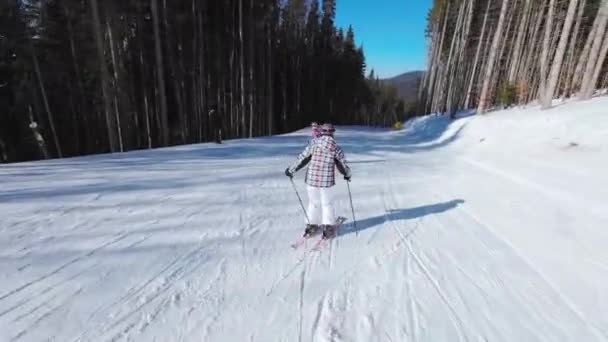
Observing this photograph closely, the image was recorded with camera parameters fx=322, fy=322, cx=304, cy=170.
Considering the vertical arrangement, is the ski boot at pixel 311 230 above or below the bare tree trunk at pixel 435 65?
below

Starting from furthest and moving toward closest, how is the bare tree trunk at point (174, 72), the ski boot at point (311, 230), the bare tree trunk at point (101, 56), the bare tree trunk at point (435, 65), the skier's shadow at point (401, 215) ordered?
the bare tree trunk at point (435, 65)
the bare tree trunk at point (174, 72)
the bare tree trunk at point (101, 56)
the skier's shadow at point (401, 215)
the ski boot at point (311, 230)

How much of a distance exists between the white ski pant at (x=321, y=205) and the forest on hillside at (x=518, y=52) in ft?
35.8

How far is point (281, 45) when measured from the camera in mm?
32250

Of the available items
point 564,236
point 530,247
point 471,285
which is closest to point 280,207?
point 471,285

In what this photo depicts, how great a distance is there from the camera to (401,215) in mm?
5320

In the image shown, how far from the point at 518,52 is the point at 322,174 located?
22231 millimetres

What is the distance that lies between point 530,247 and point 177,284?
419cm

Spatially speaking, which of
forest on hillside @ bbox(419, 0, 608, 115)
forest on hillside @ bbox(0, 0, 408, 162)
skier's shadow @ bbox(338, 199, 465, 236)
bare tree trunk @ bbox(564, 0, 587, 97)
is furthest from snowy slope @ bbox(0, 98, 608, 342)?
bare tree trunk @ bbox(564, 0, 587, 97)

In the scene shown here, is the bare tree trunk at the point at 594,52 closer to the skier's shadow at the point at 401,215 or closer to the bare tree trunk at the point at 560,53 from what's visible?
the bare tree trunk at the point at 560,53

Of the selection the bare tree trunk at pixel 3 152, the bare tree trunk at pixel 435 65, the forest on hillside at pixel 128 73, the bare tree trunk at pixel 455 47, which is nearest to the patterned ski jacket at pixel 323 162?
the forest on hillside at pixel 128 73

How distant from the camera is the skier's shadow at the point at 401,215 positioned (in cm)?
478

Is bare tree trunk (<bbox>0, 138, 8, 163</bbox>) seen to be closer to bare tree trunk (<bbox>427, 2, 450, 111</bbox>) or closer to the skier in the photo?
the skier

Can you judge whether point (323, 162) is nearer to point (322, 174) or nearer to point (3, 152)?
point (322, 174)

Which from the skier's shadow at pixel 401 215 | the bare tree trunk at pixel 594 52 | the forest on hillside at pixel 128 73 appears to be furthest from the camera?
the forest on hillside at pixel 128 73
